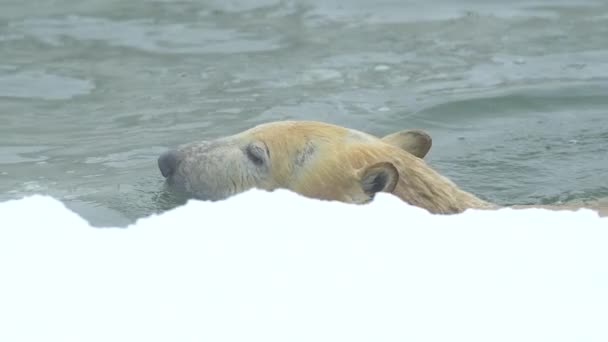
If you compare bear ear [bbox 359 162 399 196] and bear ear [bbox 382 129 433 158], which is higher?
bear ear [bbox 382 129 433 158]

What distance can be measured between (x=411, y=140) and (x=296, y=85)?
4116 mm

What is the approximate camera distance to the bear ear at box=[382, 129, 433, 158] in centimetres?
659

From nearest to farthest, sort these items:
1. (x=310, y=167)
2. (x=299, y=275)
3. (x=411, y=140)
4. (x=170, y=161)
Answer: (x=299, y=275), (x=310, y=167), (x=170, y=161), (x=411, y=140)

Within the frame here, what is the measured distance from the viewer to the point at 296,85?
420 inches

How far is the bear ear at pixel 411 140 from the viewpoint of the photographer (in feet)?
21.6

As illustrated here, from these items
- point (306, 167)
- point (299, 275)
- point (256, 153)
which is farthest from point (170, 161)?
point (299, 275)

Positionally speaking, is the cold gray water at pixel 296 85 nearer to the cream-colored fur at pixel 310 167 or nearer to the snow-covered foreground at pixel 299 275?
the cream-colored fur at pixel 310 167

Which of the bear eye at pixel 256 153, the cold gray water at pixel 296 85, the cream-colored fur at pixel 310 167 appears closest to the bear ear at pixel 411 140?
the cream-colored fur at pixel 310 167

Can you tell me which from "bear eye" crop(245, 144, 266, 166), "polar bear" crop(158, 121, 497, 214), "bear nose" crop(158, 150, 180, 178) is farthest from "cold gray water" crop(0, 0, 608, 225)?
"bear eye" crop(245, 144, 266, 166)

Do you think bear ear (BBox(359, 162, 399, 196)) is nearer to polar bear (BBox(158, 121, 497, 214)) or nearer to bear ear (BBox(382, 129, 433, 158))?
polar bear (BBox(158, 121, 497, 214))

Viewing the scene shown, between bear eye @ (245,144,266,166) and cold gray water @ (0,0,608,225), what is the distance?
2.97 ft

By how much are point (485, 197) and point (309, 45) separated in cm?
454

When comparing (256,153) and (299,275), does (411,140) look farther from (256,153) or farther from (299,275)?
(299,275)

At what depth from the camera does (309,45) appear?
12.0m
